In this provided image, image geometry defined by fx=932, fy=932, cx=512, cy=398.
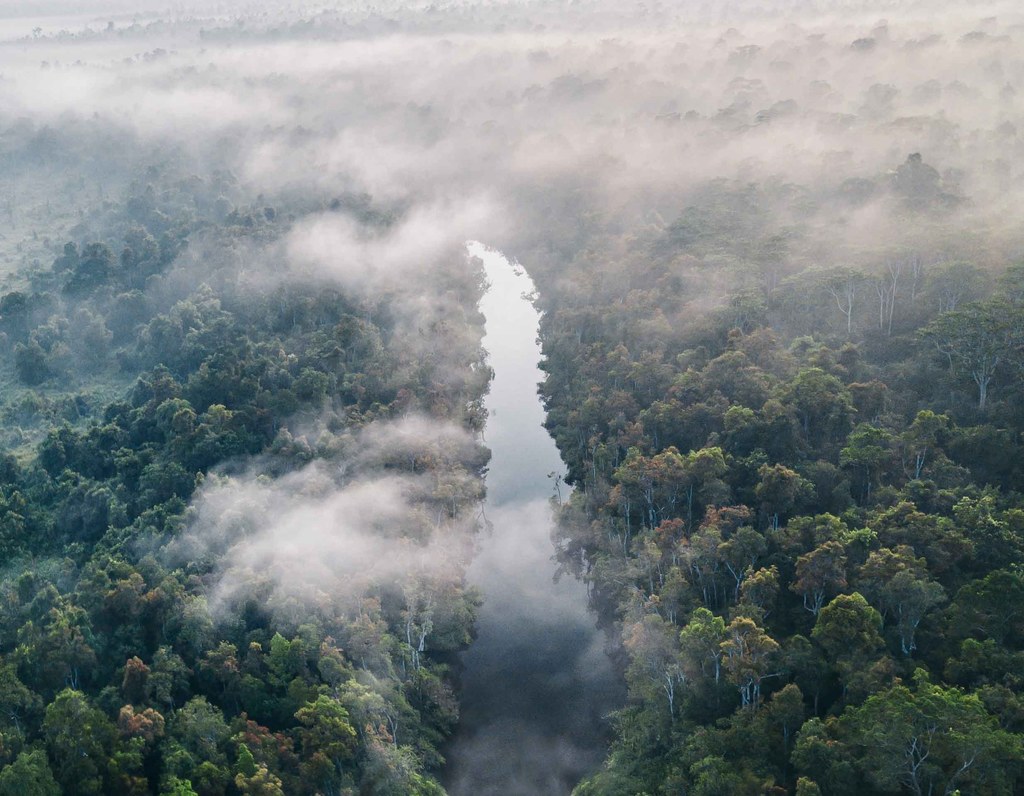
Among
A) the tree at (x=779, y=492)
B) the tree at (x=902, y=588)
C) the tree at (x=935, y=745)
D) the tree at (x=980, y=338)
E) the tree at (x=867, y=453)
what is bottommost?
the tree at (x=935, y=745)

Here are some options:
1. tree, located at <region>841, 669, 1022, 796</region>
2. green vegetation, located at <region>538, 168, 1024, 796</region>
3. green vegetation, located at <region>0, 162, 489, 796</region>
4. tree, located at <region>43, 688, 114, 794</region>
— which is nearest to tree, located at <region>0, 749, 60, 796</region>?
green vegetation, located at <region>0, 162, 489, 796</region>

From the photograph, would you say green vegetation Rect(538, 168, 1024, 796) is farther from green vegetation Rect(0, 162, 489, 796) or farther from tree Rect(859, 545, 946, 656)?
green vegetation Rect(0, 162, 489, 796)

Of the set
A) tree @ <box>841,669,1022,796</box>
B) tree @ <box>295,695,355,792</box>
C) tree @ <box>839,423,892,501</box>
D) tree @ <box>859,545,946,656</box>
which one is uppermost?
tree @ <box>839,423,892,501</box>

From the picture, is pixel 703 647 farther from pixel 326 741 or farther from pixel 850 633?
pixel 326 741

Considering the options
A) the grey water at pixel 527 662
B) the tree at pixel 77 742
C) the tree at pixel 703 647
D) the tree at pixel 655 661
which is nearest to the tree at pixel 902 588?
the tree at pixel 703 647

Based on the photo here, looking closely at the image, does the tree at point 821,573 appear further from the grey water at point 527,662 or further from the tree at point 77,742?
the tree at point 77,742

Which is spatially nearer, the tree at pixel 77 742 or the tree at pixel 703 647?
the tree at pixel 77 742

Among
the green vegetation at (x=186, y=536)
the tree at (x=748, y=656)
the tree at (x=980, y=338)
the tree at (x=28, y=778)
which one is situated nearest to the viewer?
the tree at (x=28, y=778)

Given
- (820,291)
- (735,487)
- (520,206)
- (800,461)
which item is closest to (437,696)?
(735,487)
